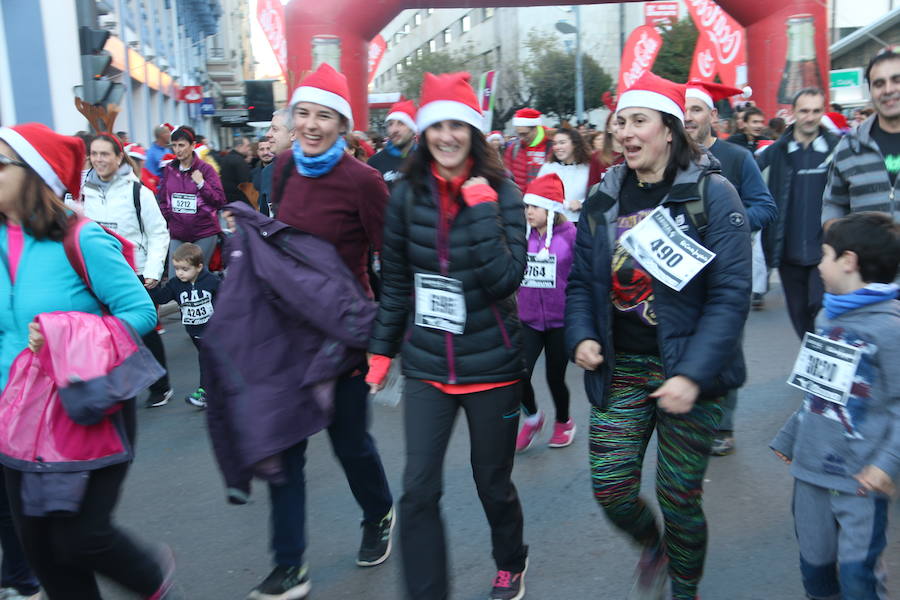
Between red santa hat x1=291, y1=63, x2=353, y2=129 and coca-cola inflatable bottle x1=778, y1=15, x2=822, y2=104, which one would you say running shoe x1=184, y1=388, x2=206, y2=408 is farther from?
coca-cola inflatable bottle x1=778, y1=15, x2=822, y2=104

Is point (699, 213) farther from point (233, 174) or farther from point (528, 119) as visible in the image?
point (233, 174)

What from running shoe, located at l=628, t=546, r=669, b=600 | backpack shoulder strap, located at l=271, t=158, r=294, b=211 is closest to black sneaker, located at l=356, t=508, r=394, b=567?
running shoe, located at l=628, t=546, r=669, b=600

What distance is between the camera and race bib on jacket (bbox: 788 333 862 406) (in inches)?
109

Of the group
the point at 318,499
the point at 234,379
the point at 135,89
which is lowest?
the point at 318,499

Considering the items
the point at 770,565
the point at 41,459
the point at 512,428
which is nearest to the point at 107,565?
the point at 41,459

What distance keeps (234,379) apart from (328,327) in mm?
393

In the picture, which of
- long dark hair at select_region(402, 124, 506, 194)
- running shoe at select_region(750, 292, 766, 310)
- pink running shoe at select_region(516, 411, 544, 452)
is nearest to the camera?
long dark hair at select_region(402, 124, 506, 194)

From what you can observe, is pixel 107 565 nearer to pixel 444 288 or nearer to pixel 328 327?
pixel 328 327

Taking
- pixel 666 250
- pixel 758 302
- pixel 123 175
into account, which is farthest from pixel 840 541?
pixel 758 302

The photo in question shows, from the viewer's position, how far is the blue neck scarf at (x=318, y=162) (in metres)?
3.47

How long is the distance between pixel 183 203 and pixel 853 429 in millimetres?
6902

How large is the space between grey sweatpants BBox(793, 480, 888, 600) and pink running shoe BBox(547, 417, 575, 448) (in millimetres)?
2413

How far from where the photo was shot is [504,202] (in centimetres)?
314

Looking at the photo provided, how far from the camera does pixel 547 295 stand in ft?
16.6
